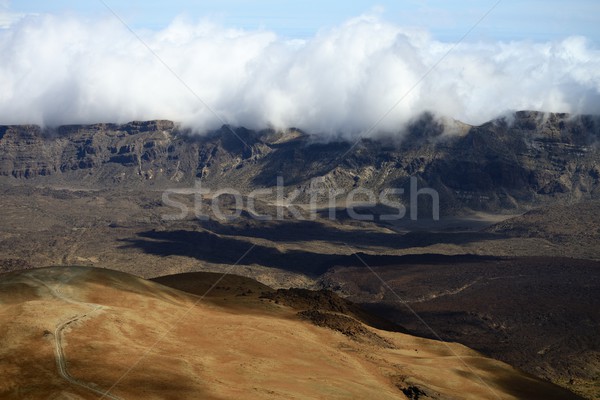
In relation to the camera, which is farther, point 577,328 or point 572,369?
point 577,328

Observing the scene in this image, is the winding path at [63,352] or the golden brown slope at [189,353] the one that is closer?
the winding path at [63,352]

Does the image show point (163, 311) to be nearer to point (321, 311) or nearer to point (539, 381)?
point (321, 311)

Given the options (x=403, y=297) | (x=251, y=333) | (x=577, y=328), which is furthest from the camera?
(x=403, y=297)

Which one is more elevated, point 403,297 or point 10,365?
point 10,365

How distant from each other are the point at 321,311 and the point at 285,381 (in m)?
39.3

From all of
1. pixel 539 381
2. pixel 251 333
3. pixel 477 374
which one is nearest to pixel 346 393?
pixel 251 333

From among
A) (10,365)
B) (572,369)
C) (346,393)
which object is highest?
(10,365)

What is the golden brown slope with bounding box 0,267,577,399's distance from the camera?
71688mm

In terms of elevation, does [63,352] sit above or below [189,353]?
above

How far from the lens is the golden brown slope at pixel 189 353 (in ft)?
235

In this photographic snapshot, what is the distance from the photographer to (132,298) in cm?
10450

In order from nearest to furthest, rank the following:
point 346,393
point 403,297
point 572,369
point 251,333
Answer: point 346,393 → point 251,333 → point 572,369 → point 403,297

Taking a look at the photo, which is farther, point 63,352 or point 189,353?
point 189,353

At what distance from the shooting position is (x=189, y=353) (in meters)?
85.1
